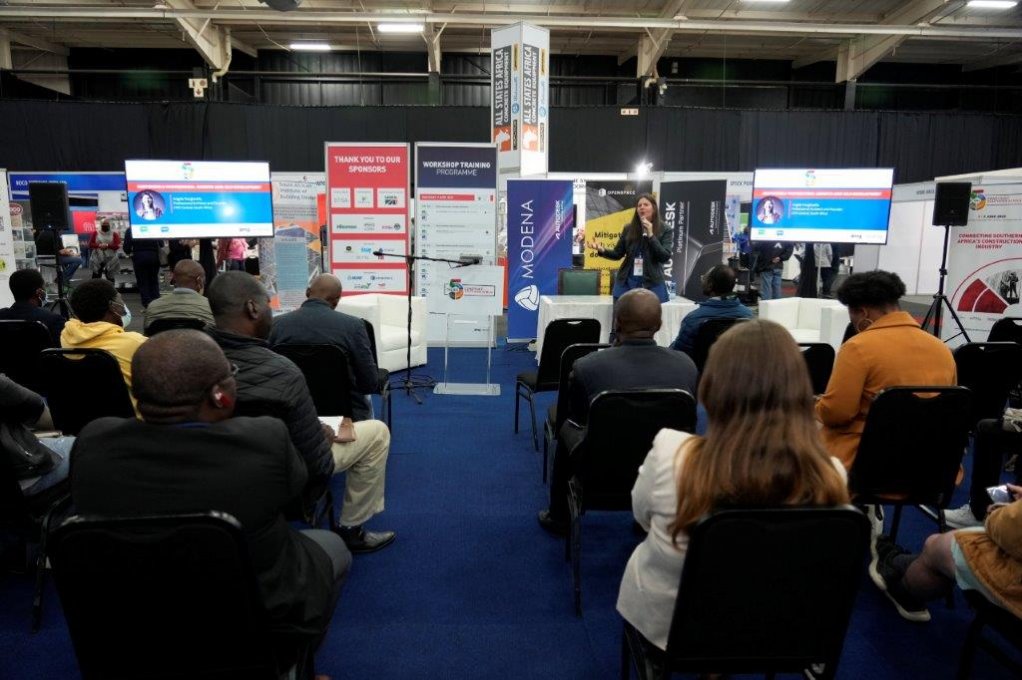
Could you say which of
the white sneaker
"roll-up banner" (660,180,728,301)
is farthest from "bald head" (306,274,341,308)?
"roll-up banner" (660,180,728,301)

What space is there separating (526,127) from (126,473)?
25.9 feet

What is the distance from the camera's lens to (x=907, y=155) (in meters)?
12.8

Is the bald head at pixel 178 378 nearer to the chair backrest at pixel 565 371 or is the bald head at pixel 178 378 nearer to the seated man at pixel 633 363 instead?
the seated man at pixel 633 363

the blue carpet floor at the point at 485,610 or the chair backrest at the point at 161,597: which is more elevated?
the chair backrest at the point at 161,597

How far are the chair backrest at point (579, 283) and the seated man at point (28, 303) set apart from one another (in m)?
4.12

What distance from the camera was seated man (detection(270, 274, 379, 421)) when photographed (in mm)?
3125

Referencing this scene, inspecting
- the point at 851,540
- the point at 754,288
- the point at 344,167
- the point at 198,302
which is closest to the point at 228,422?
the point at 851,540

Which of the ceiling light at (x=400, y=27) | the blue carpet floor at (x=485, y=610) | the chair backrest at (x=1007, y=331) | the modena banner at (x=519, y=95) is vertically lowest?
the blue carpet floor at (x=485, y=610)

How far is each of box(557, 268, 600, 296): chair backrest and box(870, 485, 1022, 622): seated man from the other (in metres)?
4.38

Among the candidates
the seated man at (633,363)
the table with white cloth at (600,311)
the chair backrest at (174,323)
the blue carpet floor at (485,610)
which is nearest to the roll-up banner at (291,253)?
the table with white cloth at (600,311)

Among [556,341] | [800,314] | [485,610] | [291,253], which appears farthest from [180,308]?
[800,314]

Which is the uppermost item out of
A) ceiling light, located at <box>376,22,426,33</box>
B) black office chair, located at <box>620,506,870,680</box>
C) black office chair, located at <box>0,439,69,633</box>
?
ceiling light, located at <box>376,22,426,33</box>

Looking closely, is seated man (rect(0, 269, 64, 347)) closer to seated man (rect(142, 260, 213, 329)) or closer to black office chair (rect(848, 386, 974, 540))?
seated man (rect(142, 260, 213, 329))

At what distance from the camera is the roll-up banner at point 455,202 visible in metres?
6.04
